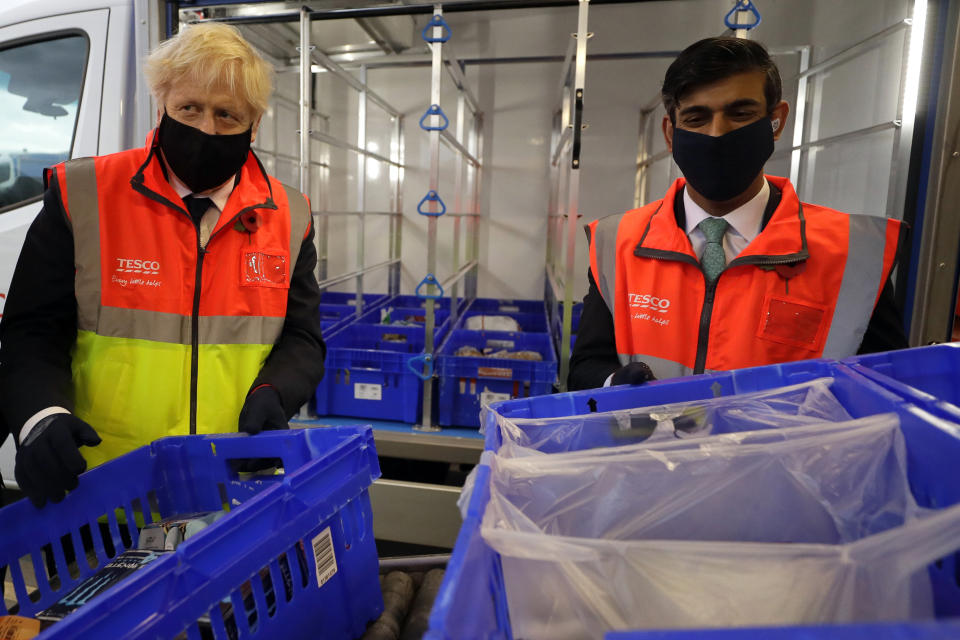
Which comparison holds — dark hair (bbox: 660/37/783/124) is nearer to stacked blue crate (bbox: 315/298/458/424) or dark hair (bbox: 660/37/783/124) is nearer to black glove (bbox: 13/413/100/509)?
black glove (bbox: 13/413/100/509)

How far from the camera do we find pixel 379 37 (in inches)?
175

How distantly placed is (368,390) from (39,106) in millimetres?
1864

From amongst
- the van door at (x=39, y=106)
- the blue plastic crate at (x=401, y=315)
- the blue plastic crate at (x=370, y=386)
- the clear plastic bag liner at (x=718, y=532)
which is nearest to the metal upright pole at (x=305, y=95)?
the van door at (x=39, y=106)

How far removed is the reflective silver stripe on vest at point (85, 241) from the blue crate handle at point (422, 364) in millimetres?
1642

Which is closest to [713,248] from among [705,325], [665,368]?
[705,325]

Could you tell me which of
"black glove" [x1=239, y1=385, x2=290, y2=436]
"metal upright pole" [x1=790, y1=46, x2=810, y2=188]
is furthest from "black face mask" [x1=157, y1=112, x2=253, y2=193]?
"metal upright pole" [x1=790, y1=46, x2=810, y2=188]

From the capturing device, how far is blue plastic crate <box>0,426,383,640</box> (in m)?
0.50

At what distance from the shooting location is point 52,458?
804mm

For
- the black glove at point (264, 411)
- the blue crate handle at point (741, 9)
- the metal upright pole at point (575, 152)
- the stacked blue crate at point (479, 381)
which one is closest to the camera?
the black glove at point (264, 411)

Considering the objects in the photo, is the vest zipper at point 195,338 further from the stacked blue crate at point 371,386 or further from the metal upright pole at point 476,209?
the metal upright pole at point 476,209

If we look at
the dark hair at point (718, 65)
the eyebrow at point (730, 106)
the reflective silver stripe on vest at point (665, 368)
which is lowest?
the reflective silver stripe on vest at point (665, 368)

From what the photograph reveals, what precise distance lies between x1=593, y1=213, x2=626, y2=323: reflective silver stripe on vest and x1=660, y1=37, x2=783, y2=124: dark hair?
0.34m

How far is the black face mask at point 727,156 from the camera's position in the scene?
4.16 ft

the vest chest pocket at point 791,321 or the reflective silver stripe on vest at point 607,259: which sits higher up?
the reflective silver stripe on vest at point 607,259
